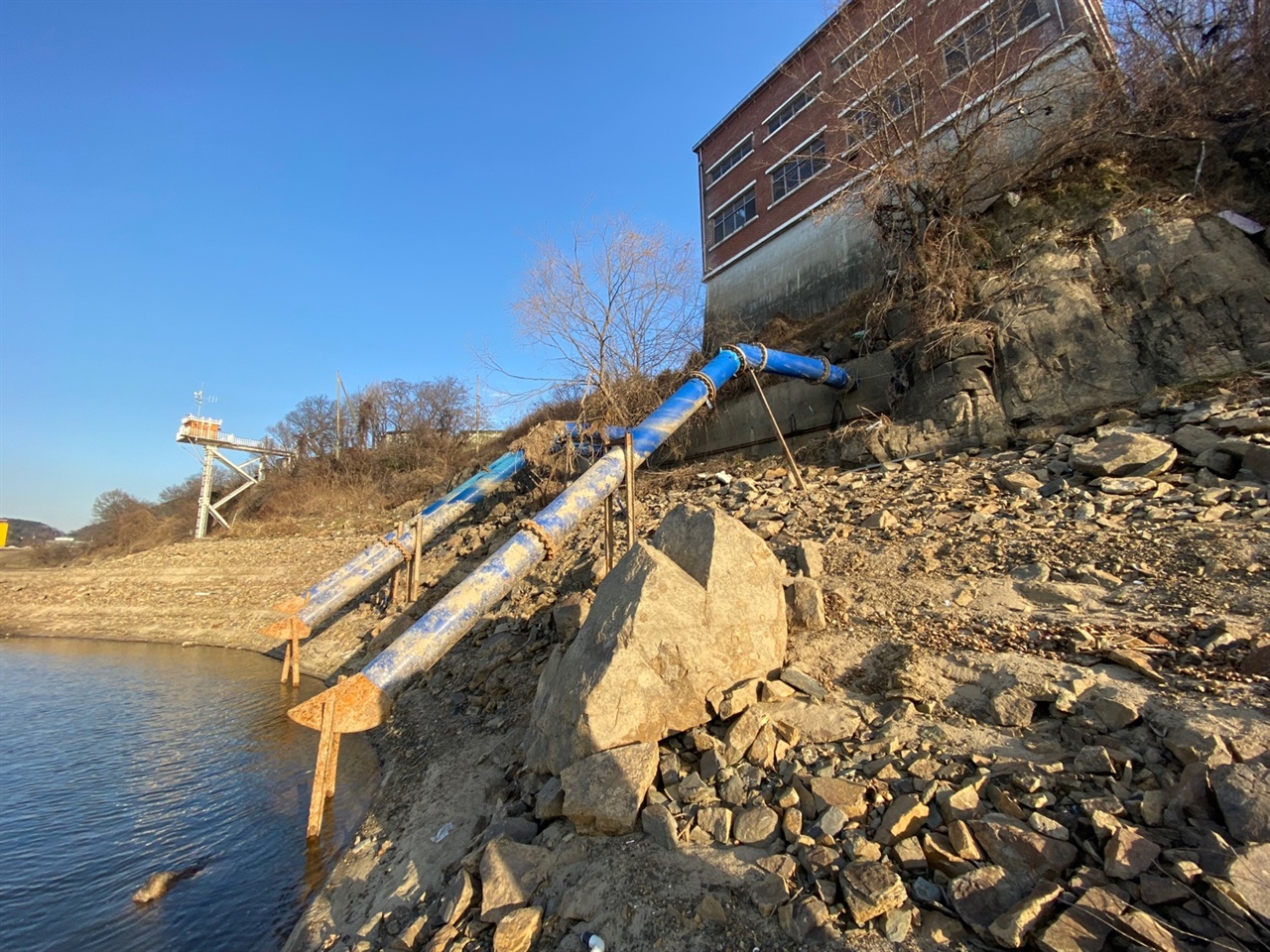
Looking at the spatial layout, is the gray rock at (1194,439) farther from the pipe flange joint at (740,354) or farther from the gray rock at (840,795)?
the pipe flange joint at (740,354)

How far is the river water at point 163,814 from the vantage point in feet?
12.6

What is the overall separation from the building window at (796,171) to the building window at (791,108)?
44.2 inches

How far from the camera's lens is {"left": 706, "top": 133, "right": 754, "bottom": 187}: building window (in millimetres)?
18953

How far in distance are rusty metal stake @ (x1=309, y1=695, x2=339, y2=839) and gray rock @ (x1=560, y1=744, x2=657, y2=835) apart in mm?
2649

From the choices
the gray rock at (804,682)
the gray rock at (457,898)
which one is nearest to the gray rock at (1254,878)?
the gray rock at (804,682)

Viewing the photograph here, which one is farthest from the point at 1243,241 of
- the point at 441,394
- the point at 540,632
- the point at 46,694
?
the point at 441,394

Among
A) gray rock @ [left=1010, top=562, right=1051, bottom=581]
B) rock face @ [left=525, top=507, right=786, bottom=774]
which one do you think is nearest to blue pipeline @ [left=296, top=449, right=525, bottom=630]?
rock face @ [left=525, top=507, right=786, bottom=774]

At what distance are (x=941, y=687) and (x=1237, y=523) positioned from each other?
10.5 feet

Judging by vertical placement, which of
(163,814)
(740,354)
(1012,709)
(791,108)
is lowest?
(163,814)

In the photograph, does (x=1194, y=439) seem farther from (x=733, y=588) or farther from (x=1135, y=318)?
(x=733, y=588)

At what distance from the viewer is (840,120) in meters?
12.8

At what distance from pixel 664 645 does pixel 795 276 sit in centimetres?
1516

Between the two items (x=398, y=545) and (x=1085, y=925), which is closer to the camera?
(x=1085, y=925)

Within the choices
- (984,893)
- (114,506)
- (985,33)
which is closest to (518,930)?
(984,893)
